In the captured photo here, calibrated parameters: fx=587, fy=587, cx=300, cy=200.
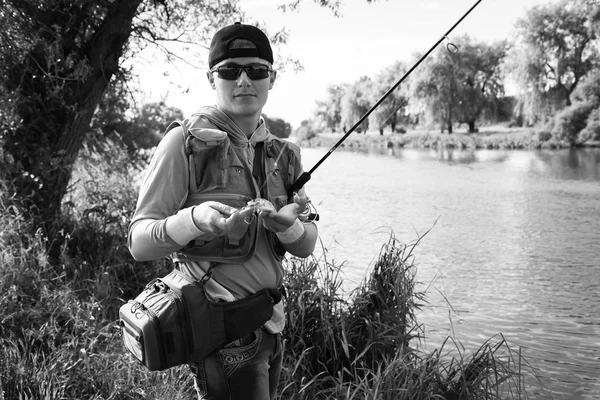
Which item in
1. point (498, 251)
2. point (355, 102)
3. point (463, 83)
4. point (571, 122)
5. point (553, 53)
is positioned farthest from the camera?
point (355, 102)

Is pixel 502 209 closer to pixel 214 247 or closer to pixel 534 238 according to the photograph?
pixel 534 238

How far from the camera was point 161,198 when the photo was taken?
1.77 m

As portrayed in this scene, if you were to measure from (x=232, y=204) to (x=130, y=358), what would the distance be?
6.09 ft

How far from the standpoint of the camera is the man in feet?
5.82

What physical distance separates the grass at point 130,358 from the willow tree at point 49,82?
275mm

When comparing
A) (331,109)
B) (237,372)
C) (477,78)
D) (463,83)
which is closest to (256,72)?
(237,372)

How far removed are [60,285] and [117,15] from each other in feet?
7.74

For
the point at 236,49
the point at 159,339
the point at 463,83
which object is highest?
the point at 463,83

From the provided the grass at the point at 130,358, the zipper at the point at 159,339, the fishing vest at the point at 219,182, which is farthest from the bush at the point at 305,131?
the zipper at the point at 159,339

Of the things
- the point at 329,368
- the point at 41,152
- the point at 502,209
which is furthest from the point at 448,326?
the point at 502,209

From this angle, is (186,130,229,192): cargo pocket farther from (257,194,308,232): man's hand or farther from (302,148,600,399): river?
(302,148,600,399): river

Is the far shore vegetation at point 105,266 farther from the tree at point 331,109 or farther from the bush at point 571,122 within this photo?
the tree at point 331,109

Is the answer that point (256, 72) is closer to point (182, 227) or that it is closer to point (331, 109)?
point (182, 227)

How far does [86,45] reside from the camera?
515 cm
